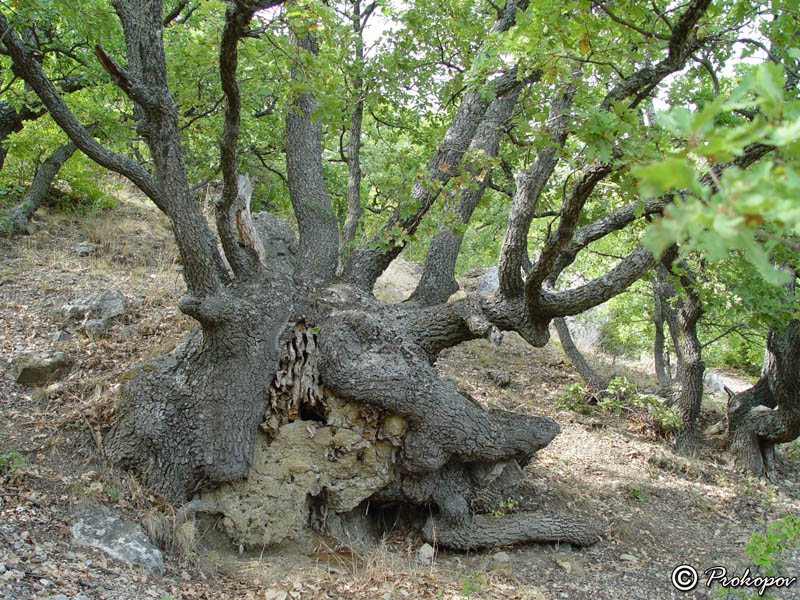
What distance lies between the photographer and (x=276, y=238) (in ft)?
27.5

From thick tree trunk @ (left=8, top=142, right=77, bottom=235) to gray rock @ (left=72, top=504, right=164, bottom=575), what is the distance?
245 inches

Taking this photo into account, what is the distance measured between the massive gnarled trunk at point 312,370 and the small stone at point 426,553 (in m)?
0.16

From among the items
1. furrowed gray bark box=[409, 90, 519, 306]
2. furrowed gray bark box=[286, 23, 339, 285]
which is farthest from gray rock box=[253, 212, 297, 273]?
furrowed gray bark box=[409, 90, 519, 306]

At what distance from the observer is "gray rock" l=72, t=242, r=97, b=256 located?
8.62 m

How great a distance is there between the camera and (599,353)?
1304 centimetres

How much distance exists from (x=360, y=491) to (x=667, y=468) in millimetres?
4318

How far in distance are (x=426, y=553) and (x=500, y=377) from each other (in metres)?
4.32

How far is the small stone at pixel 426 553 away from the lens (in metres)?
4.94

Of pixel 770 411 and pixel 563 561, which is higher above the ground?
pixel 770 411

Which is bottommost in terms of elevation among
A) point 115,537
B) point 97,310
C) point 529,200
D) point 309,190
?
point 115,537

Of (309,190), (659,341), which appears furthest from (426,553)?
(659,341)

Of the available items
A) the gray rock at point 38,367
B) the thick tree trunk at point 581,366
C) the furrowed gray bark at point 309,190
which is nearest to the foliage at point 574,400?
the thick tree trunk at point 581,366

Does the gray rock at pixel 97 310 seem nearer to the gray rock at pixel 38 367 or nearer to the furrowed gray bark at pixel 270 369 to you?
the gray rock at pixel 38 367

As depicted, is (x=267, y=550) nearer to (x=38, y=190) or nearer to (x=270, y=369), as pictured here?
(x=270, y=369)
